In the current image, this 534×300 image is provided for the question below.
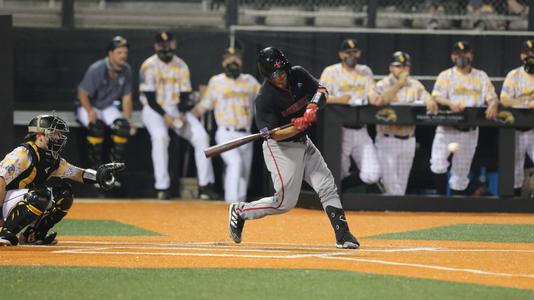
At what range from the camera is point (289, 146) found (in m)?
8.62

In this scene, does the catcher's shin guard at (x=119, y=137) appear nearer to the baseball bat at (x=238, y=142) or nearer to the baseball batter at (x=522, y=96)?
the baseball batter at (x=522, y=96)

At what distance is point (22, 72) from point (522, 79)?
6.89 m

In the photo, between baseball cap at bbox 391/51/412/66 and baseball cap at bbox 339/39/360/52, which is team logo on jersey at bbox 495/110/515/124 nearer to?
baseball cap at bbox 391/51/412/66

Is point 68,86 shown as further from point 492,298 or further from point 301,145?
point 492,298

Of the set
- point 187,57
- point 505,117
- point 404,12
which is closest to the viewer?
point 505,117

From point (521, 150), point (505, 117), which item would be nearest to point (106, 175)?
point (505, 117)

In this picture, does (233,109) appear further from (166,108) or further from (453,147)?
(453,147)

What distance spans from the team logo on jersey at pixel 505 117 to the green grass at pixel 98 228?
493 centimetres

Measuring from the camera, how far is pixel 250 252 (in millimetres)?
8391

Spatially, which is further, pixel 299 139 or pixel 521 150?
pixel 521 150

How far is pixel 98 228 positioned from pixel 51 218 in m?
2.25

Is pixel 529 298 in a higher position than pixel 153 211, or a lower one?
higher

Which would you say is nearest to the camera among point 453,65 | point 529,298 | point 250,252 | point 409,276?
point 529,298

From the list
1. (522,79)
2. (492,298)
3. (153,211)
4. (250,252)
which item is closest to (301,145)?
(250,252)
